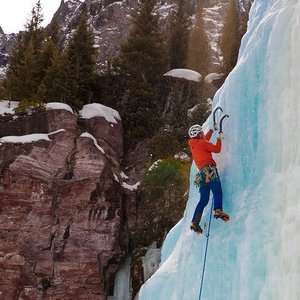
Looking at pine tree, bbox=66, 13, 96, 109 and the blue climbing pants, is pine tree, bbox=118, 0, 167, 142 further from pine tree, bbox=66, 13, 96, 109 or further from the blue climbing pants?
the blue climbing pants

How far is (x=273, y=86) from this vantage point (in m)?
6.51

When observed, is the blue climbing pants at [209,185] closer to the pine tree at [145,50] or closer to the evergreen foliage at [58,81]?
the evergreen foliage at [58,81]

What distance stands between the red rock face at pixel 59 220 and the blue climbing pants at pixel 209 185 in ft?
35.2

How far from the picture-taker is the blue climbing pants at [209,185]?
272 inches

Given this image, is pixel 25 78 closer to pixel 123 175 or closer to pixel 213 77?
pixel 123 175

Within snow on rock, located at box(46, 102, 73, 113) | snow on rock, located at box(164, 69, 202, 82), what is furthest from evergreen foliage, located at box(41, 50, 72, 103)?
snow on rock, located at box(164, 69, 202, 82)

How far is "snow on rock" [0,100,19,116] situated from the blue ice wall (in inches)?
554

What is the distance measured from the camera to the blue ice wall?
5.64 metres

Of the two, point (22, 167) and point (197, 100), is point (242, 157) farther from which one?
point (197, 100)

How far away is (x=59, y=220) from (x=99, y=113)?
5021 mm

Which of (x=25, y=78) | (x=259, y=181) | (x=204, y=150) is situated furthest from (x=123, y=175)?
(x=259, y=181)

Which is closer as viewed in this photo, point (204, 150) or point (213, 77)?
point (204, 150)

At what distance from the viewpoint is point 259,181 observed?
641cm

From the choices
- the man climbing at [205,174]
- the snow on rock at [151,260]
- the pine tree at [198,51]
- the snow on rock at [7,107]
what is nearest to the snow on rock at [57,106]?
the snow on rock at [7,107]
